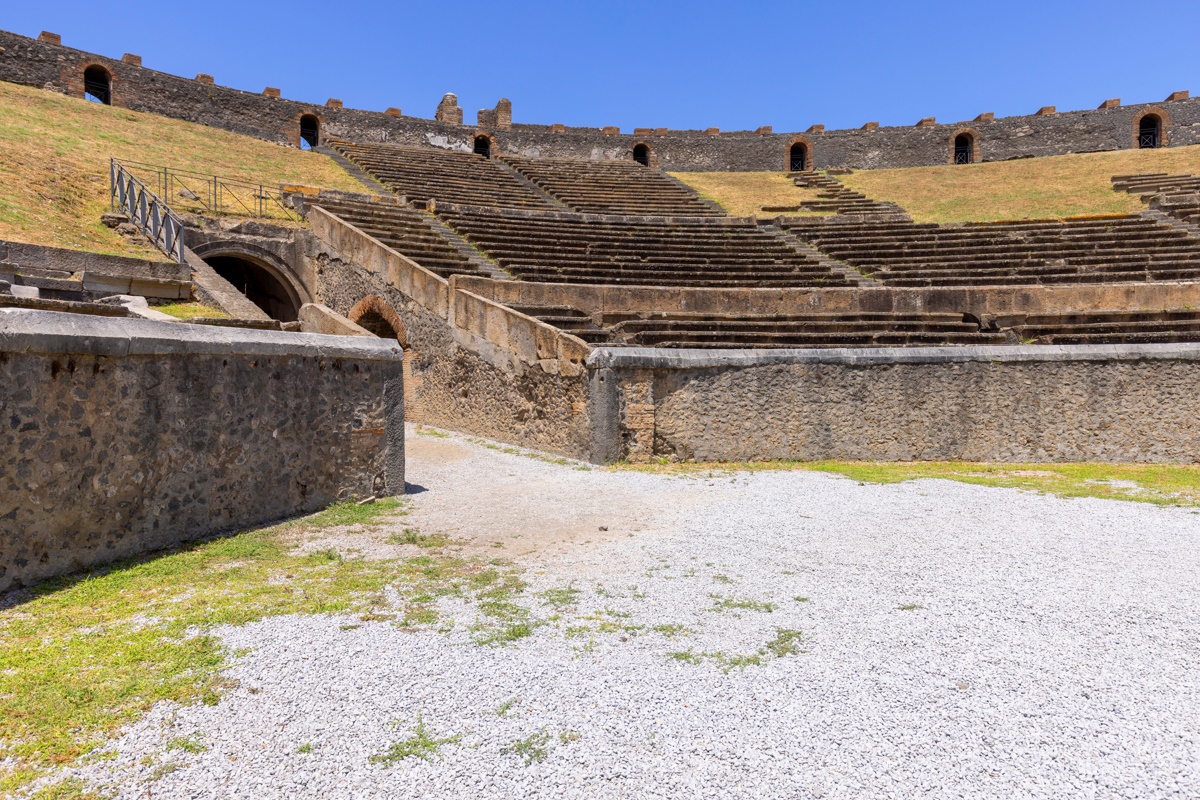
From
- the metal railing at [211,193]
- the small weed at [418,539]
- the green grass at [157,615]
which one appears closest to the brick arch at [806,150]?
the metal railing at [211,193]

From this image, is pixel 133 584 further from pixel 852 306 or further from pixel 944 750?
pixel 852 306

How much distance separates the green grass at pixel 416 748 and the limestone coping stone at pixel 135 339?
331 cm

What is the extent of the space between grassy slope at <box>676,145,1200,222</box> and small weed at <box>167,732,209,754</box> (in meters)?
25.8

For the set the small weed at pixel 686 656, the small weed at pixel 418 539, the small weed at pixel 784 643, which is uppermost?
the small weed at pixel 784 643

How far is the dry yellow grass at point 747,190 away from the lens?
2781 cm

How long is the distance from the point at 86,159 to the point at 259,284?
4.99m

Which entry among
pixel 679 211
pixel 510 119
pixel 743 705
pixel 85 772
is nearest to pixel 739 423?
pixel 743 705

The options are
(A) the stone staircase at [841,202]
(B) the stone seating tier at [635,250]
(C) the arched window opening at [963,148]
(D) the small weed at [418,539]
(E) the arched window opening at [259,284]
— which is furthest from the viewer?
(C) the arched window opening at [963,148]

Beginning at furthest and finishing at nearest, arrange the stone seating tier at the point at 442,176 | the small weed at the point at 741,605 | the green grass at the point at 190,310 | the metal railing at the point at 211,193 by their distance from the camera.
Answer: the stone seating tier at the point at 442,176, the metal railing at the point at 211,193, the green grass at the point at 190,310, the small weed at the point at 741,605

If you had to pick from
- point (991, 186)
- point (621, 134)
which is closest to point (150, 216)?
point (621, 134)

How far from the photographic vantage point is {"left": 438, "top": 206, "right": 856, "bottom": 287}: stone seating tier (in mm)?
15164

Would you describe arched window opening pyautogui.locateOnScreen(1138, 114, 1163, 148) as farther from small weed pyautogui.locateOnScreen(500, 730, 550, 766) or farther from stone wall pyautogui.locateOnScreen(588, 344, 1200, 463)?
small weed pyautogui.locateOnScreen(500, 730, 550, 766)

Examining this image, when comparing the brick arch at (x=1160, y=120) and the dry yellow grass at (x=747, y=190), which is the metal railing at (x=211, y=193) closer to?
the dry yellow grass at (x=747, y=190)

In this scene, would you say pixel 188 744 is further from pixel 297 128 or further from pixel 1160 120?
pixel 1160 120
